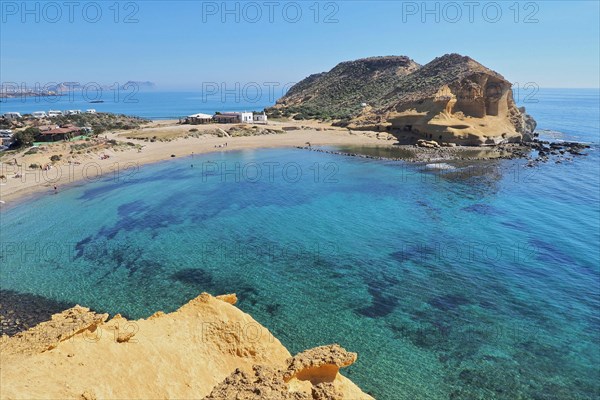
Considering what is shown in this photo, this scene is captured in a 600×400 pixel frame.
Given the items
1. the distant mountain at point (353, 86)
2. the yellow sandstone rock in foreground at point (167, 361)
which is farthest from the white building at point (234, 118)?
the yellow sandstone rock in foreground at point (167, 361)

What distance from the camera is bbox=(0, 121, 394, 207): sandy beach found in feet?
149

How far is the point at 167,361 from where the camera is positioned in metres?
10.5

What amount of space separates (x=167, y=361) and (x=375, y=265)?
17.3 metres

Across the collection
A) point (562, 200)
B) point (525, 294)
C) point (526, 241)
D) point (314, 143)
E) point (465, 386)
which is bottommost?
point (465, 386)

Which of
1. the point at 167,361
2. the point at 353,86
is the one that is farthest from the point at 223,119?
the point at 167,361

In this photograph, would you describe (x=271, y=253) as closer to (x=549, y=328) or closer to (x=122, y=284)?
(x=122, y=284)

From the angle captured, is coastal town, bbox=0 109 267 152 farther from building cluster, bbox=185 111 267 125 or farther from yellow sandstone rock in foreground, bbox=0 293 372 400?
yellow sandstone rock in foreground, bbox=0 293 372 400

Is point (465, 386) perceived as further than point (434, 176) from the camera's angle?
No

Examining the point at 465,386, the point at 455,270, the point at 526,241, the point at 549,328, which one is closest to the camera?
the point at 465,386

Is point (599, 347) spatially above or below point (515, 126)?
below

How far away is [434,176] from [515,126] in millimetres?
34888

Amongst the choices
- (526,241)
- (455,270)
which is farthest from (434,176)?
(455,270)

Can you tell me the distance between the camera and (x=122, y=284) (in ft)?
74.6

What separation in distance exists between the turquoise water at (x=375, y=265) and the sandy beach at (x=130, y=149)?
6632 millimetres
